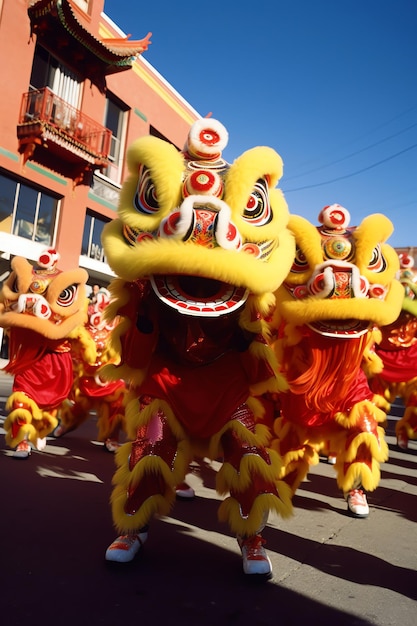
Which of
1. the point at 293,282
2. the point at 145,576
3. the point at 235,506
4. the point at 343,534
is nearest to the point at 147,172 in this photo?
the point at 293,282

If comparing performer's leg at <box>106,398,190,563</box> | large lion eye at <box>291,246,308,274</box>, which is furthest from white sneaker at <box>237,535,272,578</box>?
large lion eye at <box>291,246,308,274</box>

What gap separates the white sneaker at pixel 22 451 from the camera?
13.2ft

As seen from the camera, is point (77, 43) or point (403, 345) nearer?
point (403, 345)

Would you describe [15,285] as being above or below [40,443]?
above

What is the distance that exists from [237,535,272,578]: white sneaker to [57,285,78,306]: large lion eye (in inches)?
106

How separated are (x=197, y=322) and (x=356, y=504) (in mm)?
1681

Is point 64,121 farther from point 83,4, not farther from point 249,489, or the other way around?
point 249,489

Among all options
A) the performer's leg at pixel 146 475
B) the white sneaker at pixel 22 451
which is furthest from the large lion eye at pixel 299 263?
the white sneaker at pixel 22 451

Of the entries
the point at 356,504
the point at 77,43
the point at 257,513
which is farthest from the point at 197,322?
the point at 77,43

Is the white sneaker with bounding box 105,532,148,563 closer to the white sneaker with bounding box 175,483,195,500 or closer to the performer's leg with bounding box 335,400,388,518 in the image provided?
the white sneaker with bounding box 175,483,195,500

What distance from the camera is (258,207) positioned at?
223 cm

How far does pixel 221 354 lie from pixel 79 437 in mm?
3626

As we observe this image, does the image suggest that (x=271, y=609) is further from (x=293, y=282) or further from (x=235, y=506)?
(x=293, y=282)

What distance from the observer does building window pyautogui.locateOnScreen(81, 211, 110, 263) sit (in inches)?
546
